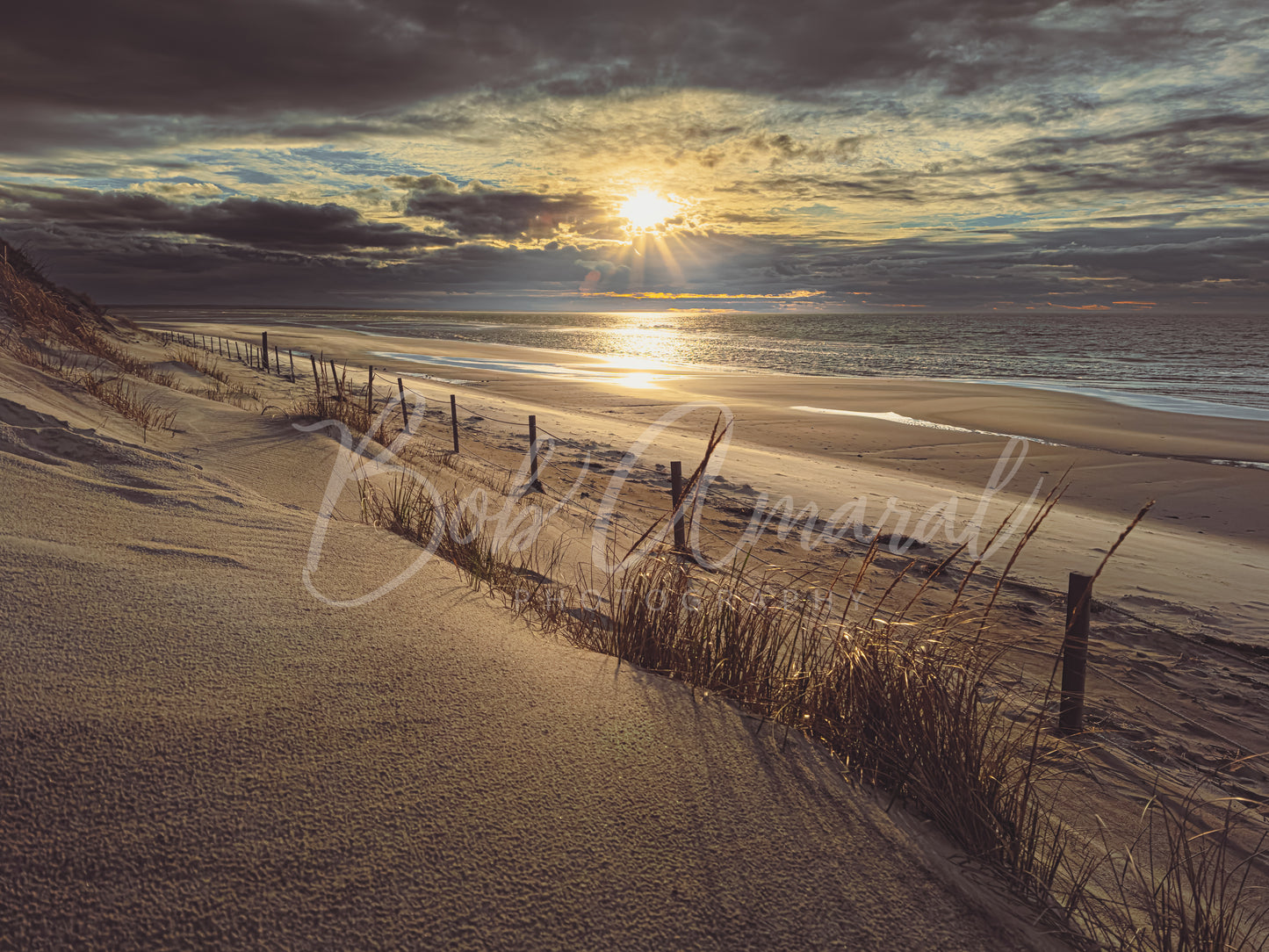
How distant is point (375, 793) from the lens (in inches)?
71.5

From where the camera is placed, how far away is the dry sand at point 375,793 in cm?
148

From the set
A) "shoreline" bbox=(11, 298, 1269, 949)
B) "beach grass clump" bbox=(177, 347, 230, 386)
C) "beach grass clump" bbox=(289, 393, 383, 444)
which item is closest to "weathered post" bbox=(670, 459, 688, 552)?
"shoreline" bbox=(11, 298, 1269, 949)

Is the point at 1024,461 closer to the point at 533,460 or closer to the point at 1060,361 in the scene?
the point at 533,460

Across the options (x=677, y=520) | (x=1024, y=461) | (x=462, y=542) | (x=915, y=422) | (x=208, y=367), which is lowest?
(x=462, y=542)

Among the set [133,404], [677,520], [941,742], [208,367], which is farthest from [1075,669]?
[208,367]

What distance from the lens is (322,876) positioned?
5.11ft

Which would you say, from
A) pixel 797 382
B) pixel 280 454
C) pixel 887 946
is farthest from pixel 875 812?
pixel 797 382

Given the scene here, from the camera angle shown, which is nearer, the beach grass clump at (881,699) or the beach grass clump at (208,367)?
the beach grass clump at (881,699)

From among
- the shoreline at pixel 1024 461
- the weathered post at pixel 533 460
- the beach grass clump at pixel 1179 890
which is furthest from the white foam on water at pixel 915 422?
the beach grass clump at pixel 1179 890

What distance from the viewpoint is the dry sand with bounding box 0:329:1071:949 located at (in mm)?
1480

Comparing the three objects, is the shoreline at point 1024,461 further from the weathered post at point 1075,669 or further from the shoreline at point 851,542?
the weathered post at point 1075,669

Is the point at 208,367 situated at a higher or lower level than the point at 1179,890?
higher

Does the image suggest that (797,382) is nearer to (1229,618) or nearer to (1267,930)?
(1229,618)

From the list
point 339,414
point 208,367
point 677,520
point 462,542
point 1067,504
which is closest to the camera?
point 462,542
